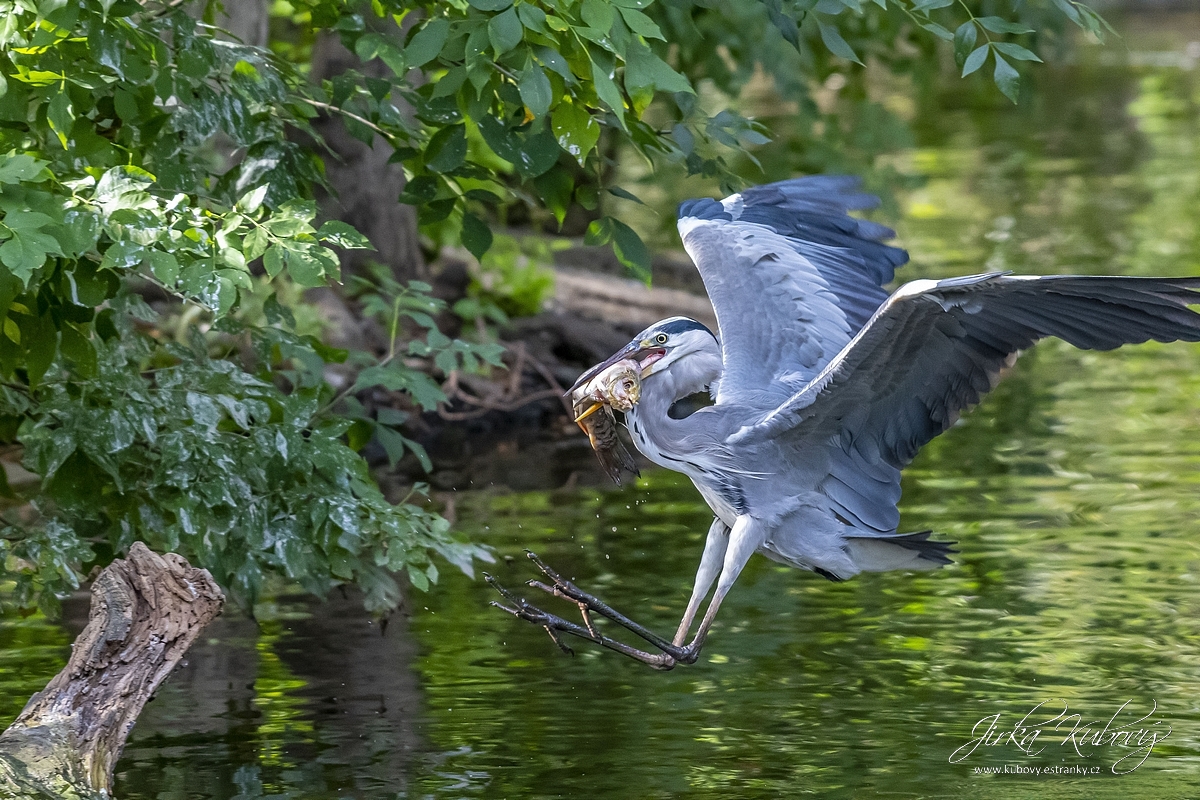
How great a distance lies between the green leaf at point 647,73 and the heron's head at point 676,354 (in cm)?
96

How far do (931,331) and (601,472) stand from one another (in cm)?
518

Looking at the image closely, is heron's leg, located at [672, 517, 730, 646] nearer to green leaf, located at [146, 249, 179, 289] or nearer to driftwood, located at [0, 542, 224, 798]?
driftwood, located at [0, 542, 224, 798]

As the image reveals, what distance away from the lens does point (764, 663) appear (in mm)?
6445

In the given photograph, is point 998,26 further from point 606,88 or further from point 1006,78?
point 606,88

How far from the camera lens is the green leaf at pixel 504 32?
13.9 feet

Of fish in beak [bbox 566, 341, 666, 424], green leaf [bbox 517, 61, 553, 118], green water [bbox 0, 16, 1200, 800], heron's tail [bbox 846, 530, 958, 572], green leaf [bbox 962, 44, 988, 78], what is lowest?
green water [bbox 0, 16, 1200, 800]

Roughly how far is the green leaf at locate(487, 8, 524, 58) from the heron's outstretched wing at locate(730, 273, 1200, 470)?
1.14 m

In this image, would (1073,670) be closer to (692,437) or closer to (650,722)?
(650,722)

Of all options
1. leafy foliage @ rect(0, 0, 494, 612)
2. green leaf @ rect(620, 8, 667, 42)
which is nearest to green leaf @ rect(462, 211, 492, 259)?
leafy foliage @ rect(0, 0, 494, 612)

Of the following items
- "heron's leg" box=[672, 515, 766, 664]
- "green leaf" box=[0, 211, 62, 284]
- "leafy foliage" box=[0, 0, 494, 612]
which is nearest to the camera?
"green leaf" box=[0, 211, 62, 284]

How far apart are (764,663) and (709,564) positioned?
1297mm

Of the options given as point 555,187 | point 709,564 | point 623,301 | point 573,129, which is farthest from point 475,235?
point 623,301

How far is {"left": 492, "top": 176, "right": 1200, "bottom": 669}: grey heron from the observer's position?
14.9 ft

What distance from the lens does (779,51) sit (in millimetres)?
10055
